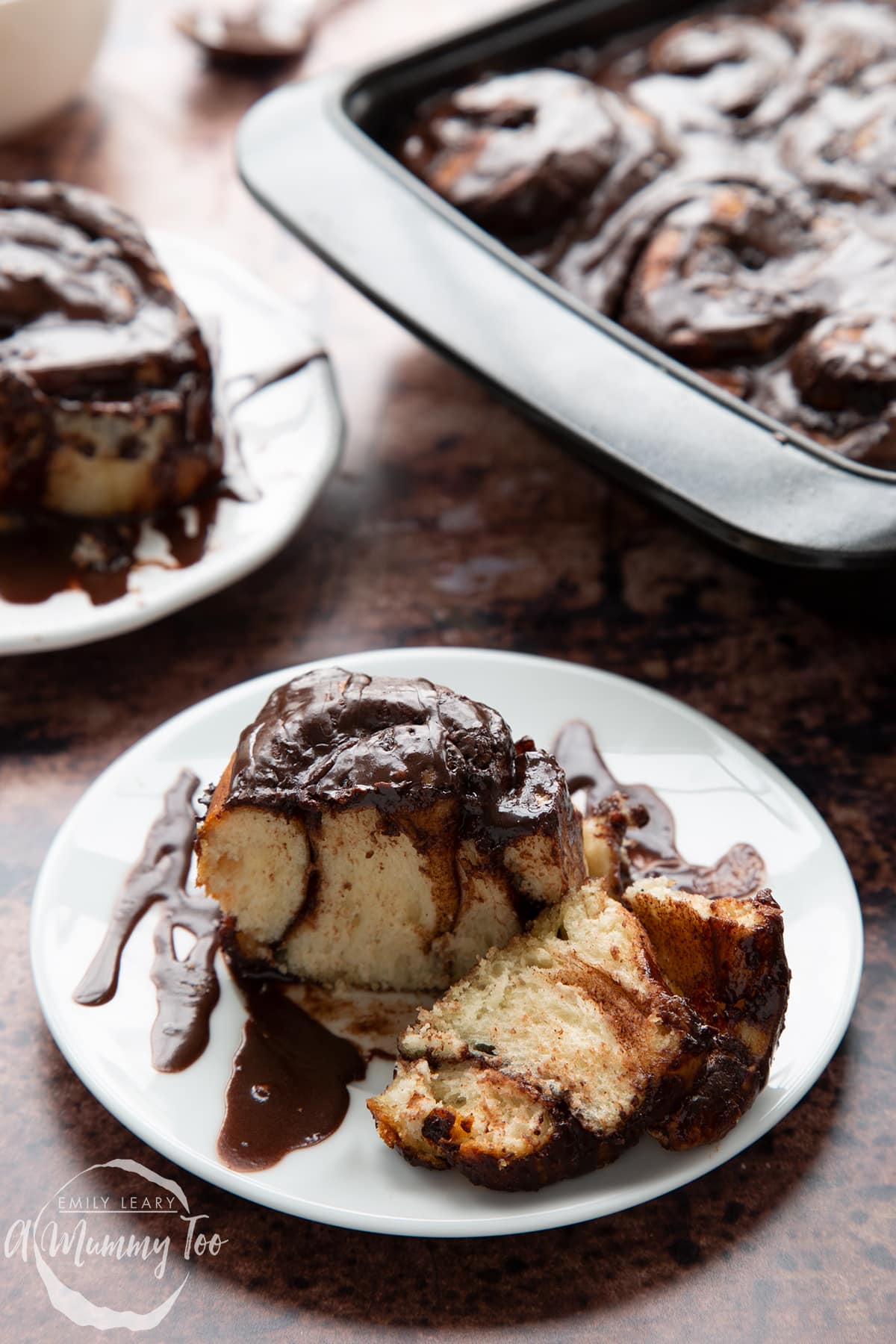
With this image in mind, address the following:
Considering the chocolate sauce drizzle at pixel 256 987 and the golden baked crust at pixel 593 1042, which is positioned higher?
the golden baked crust at pixel 593 1042

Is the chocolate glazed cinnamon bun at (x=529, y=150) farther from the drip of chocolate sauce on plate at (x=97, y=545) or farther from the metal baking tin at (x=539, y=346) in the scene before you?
the drip of chocolate sauce on plate at (x=97, y=545)

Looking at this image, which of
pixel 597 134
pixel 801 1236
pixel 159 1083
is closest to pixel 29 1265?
pixel 159 1083

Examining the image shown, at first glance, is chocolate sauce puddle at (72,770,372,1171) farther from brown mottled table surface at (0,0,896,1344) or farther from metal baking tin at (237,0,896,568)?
metal baking tin at (237,0,896,568)

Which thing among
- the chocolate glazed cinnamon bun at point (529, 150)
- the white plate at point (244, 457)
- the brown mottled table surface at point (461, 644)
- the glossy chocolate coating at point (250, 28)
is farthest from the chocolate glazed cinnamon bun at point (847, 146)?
the glossy chocolate coating at point (250, 28)

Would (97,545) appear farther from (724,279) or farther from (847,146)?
(847,146)

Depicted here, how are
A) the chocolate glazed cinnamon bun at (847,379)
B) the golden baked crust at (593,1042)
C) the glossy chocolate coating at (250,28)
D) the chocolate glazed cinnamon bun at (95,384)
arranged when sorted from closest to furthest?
the golden baked crust at (593,1042)
the chocolate glazed cinnamon bun at (847,379)
the chocolate glazed cinnamon bun at (95,384)
the glossy chocolate coating at (250,28)

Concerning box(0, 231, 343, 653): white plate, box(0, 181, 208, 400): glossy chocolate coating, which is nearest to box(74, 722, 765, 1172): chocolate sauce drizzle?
box(0, 231, 343, 653): white plate

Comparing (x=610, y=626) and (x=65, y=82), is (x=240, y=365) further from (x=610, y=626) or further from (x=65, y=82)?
(x=65, y=82)
